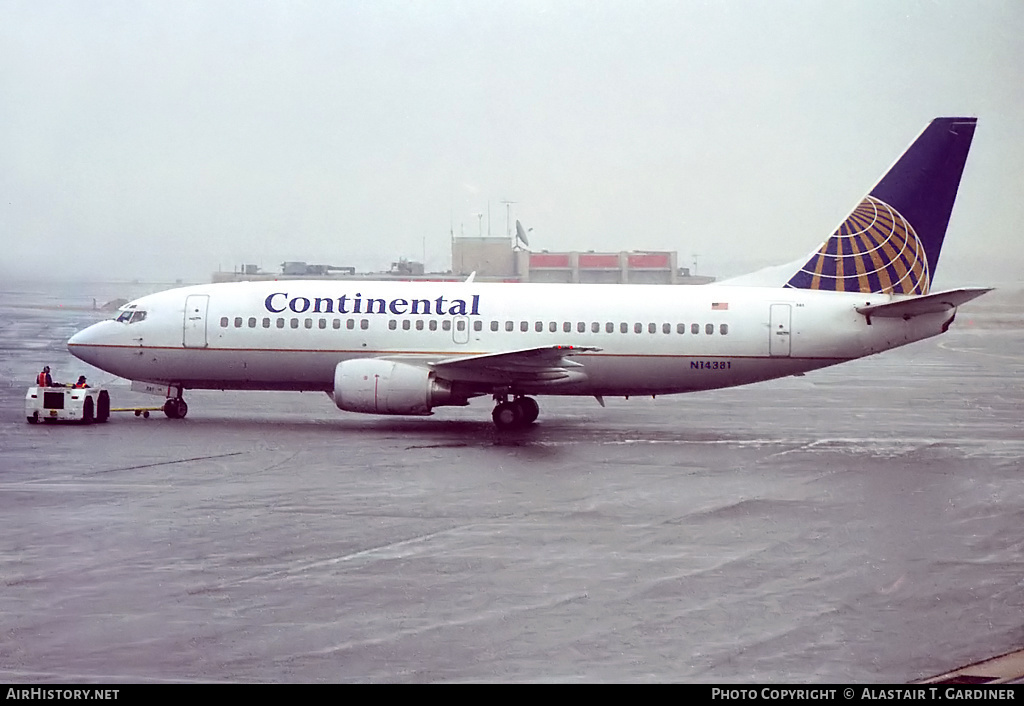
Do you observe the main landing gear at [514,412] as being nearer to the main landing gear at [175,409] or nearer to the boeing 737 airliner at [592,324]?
the boeing 737 airliner at [592,324]

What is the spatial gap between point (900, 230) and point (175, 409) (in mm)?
16579

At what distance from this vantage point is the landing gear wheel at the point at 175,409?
2614 centimetres

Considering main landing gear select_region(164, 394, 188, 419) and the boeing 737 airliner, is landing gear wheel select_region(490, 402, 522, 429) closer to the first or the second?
the boeing 737 airliner

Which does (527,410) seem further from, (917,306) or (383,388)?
(917,306)

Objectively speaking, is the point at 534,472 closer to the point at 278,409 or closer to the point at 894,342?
the point at 894,342

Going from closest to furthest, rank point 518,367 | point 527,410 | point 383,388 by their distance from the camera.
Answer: point 383,388 < point 518,367 < point 527,410

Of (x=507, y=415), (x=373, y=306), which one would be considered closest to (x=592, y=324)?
(x=507, y=415)

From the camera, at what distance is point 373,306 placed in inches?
1014

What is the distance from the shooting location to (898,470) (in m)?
19.6

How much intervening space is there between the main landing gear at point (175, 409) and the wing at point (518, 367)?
585 cm

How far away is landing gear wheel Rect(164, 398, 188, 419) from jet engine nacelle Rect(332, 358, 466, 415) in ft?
13.6

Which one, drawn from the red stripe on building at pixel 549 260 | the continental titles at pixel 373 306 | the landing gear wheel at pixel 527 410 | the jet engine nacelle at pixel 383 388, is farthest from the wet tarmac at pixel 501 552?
the red stripe on building at pixel 549 260

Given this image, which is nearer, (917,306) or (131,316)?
(917,306)
